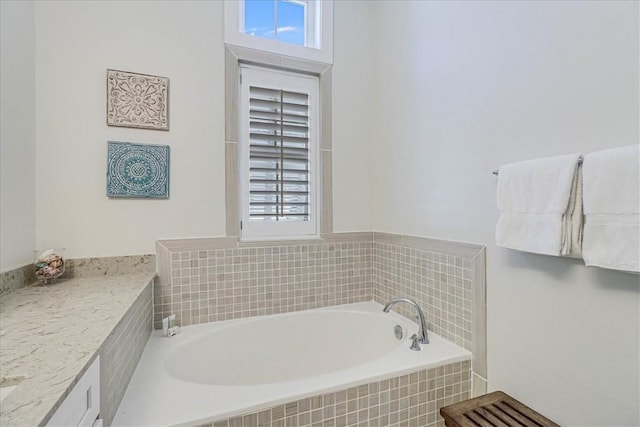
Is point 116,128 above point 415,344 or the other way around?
above

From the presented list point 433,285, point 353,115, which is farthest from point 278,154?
point 433,285

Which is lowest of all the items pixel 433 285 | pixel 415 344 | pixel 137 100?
pixel 415 344

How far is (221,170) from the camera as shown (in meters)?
1.89

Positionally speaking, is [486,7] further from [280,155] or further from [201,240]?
[201,240]

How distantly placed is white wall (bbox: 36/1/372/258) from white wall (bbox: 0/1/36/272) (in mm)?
54

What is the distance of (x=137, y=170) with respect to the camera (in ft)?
5.66

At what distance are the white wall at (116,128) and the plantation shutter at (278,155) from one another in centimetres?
22

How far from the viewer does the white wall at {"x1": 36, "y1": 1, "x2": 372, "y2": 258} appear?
5.29 feet

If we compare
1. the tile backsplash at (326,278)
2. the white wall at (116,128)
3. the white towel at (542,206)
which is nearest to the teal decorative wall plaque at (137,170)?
the white wall at (116,128)

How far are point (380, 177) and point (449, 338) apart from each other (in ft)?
3.83

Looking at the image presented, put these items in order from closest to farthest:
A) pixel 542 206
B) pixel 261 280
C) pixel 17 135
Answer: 1. pixel 542 206
2. pixel 17 135
3. pixel 261 280

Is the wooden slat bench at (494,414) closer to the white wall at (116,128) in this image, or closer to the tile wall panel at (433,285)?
the tile wall panel at (433,285)

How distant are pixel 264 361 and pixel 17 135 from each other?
1.77m

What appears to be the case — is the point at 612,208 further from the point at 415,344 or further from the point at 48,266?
the point at 48,266
